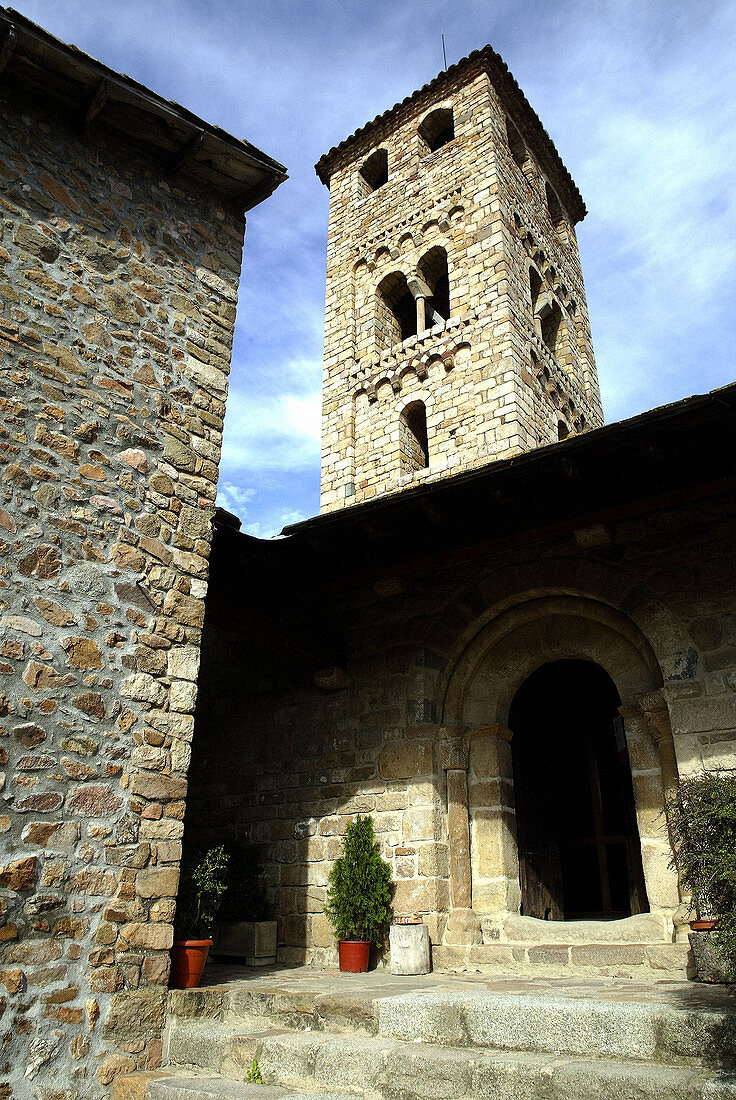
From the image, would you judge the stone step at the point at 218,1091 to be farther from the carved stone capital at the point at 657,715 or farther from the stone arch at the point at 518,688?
the carved stone capital at the point at 657,715

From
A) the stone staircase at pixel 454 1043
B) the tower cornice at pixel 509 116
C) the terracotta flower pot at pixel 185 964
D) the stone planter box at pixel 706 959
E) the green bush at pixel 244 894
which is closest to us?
the stone staircase at pixel 454 1043

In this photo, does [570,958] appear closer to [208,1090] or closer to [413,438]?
[208,1090]

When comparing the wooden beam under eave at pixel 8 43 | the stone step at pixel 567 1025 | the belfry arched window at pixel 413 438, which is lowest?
the stone step at pixel 567 1025

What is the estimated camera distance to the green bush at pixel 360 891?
5.71 meters

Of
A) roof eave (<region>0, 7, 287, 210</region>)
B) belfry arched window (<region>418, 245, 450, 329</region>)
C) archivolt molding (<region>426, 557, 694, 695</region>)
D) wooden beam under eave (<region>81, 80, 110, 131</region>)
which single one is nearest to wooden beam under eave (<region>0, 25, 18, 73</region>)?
roof eave (<region>0, 7, 287, 210</region>)

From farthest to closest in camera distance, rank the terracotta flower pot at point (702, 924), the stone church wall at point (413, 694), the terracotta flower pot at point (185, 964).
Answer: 1. the stone church wall at point (413, 694)
2. the terracotta flower pot at point (185, 964)
3. the terracotta flower pot at point (702, 924)

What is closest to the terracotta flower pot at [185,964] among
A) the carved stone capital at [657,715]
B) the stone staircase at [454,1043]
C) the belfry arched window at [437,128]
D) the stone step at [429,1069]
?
the stone staircase at [454,1043]

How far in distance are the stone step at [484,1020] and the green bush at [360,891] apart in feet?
4.91

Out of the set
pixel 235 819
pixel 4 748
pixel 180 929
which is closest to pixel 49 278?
pixel 4 748

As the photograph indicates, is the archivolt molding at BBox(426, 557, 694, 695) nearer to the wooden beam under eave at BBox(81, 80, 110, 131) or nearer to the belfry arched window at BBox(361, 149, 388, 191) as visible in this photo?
the wooden beam under eave at BBox(81, 80, 110, 131)

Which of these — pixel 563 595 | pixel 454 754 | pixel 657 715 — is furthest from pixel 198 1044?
pixel 563 595

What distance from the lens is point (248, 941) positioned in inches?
239

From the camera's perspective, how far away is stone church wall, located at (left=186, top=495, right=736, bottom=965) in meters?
5.22

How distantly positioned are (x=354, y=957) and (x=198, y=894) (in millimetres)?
1532
